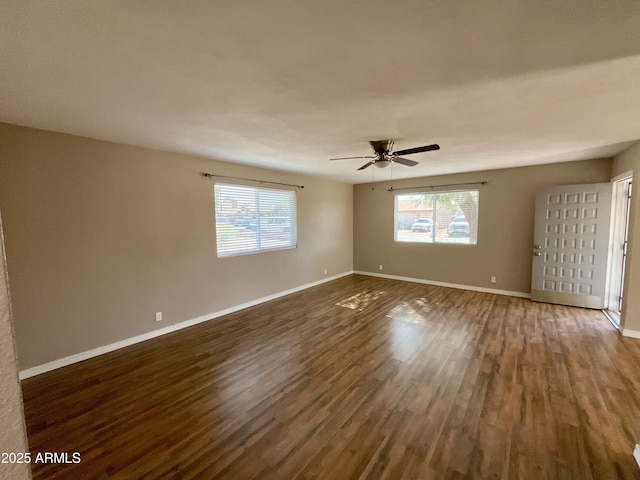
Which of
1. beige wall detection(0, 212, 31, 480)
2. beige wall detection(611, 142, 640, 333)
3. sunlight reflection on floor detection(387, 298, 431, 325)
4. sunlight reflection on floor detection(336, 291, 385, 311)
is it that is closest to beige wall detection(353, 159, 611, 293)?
beige wall detection(611, 142, 640, 333)

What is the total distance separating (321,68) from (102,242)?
124 inches

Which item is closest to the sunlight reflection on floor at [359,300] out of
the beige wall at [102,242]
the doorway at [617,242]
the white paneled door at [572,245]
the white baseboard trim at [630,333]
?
the beige wall at [102,242]

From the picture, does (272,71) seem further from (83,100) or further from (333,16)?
(83,100)

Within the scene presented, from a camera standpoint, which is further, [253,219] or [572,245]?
[253,219]

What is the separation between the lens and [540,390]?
2.49 meters

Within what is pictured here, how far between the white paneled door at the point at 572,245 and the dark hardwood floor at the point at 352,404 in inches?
29.7

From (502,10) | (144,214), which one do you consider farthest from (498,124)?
(144,214)

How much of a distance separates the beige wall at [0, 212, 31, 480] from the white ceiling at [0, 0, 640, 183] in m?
1.41

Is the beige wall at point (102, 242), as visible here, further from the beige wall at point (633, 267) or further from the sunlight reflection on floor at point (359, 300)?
the beige wall at point (633, 267)

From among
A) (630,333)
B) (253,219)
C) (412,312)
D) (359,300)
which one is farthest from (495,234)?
(253,219)

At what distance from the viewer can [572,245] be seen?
4531 millimetres

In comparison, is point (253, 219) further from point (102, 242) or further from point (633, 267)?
point (633, 267)

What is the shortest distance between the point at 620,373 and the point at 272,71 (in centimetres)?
418

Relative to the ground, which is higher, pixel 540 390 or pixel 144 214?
pixel 144 214
